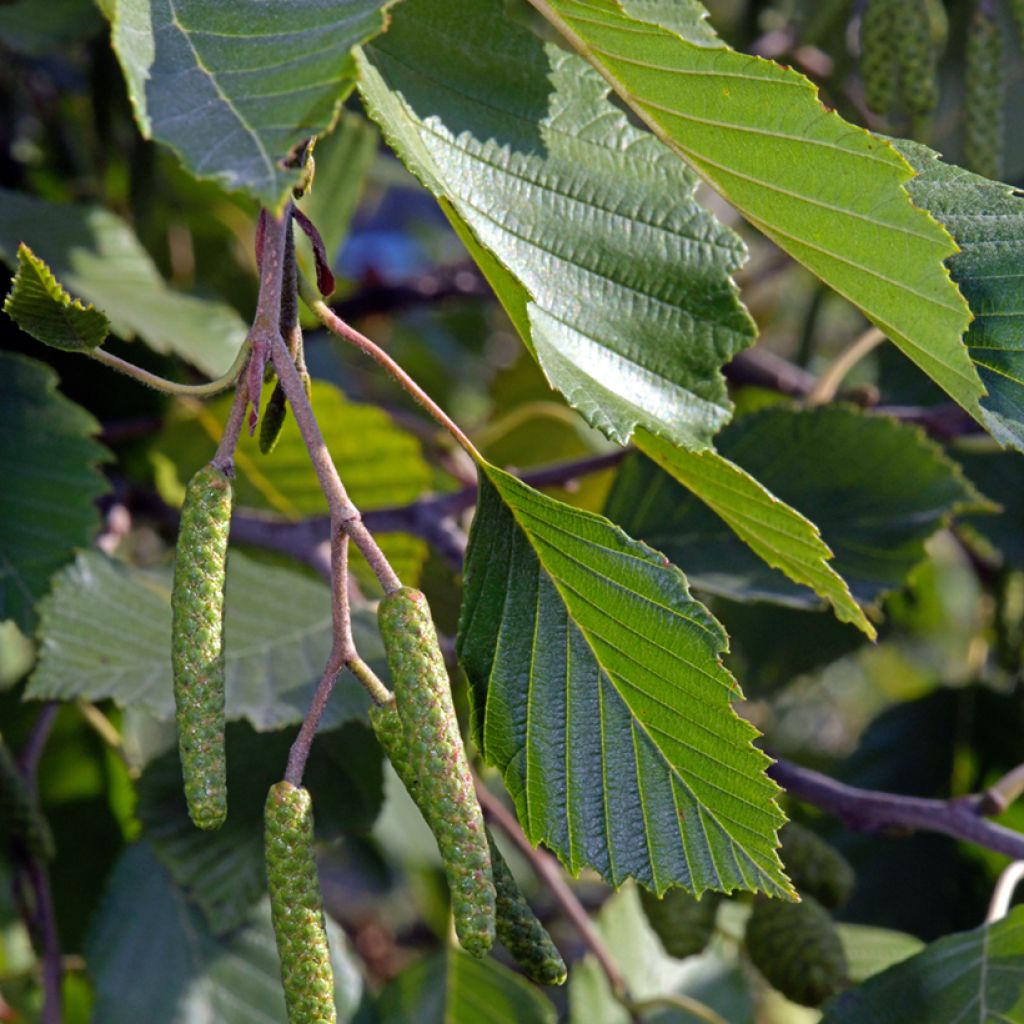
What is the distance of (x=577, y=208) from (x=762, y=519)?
253 millimetres

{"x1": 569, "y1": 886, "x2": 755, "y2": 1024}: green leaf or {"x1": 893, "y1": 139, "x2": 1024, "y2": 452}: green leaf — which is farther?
{"x1": 569, "y1": 886, "x2": 755, "y2": 1024}: green leaf

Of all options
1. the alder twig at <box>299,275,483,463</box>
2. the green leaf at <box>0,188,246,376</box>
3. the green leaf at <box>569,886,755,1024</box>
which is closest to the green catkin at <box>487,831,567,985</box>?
the alder twig at <box>299,275,483,463</box>

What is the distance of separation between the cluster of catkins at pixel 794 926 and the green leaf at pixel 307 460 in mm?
606

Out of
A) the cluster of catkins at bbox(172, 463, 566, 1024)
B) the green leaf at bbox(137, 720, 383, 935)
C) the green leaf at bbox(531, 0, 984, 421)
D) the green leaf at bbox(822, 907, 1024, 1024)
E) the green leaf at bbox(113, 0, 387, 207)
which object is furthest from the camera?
the green leaf at bbox(137, 720, 383, 935)

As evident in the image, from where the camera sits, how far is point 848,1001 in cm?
106

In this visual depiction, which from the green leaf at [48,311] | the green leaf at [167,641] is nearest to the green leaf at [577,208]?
the green leaf at [48,311]

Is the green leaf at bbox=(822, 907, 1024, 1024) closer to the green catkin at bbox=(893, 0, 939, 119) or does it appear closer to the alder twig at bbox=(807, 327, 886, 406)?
the alder twig at bbox=(807, 327, 886, 406)

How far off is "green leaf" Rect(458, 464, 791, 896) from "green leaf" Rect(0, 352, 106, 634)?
505mm

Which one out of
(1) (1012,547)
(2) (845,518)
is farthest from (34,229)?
(1) (1012,547)

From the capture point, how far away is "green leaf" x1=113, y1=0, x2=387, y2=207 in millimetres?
571

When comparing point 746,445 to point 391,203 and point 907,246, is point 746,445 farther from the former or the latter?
point 391,203

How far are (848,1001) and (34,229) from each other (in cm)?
112

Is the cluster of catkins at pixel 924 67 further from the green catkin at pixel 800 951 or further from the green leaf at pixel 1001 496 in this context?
the green catkin at pixel 800 951

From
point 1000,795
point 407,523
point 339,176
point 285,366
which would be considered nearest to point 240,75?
point 285,366
